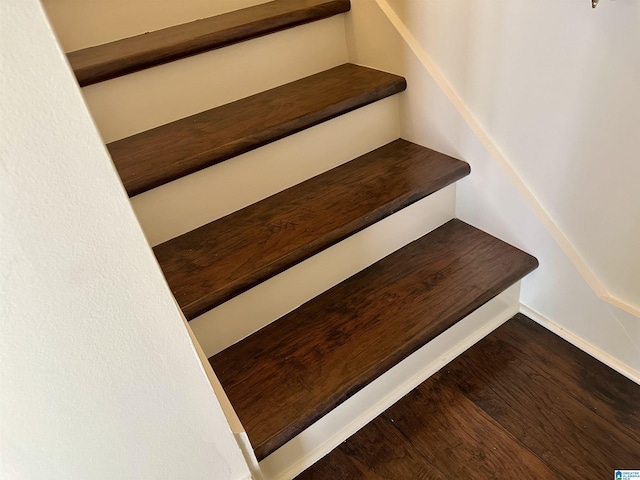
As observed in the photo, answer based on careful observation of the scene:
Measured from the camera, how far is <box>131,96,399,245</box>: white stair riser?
120cm

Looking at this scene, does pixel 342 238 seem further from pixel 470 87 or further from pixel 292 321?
pixel 470 87

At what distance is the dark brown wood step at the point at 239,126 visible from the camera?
1.15 meters

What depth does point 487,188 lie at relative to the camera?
1354mm

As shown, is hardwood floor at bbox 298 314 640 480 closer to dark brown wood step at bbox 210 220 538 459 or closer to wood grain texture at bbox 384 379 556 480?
wood grain texture at bbox 384 379 556 480

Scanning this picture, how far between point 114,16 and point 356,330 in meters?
1.13

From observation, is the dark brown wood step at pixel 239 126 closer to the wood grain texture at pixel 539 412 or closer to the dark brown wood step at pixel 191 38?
the dark brown wood step at pixel 191 38

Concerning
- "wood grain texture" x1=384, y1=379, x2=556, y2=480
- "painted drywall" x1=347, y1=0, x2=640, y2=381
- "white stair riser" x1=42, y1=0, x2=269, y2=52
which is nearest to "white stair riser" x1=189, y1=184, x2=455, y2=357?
"painted drywall" x1=347, y1=0, x2=640, y2=381

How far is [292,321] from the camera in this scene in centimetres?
123

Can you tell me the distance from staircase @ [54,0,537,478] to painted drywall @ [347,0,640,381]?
0.04m

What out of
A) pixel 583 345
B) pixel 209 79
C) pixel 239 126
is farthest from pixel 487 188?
pixel 209 79

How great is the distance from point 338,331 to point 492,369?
1.38 feet

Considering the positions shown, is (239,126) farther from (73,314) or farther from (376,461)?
(376,461)

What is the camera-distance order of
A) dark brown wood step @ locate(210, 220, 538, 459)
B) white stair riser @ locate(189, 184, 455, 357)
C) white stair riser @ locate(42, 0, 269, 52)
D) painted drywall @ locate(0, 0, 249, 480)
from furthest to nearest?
white stair riser @ locate(42, 0, 269, 52), white stair riser @ locate(189, 184, 455, 357), dark brown wood step @ locate(210, 220, 538, 459), painted drywall @ locate(0, 0, 249, 480)

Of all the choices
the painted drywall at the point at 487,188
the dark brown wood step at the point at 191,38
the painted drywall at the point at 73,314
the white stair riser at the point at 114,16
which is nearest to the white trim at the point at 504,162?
the painted drywall at the point at 487,188
